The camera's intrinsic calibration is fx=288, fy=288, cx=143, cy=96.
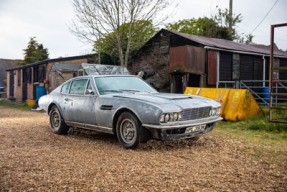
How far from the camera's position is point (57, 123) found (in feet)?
24.5

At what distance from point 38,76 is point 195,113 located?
23769 mm

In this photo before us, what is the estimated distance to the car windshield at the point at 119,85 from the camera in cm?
625

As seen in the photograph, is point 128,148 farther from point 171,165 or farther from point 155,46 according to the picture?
point 155,46

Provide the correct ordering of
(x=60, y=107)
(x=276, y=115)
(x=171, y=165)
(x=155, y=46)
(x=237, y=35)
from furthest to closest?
1. (x=237, y=35)
2. (x=155, y=46)
3. (x=276, y=115)
4. (x=60, y=107)
5. (x=171, y=165)

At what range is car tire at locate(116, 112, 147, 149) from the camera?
5176 millimetres

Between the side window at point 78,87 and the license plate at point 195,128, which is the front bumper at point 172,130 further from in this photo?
the side window at point 78,87

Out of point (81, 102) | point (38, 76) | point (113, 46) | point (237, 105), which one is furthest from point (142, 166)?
point (38, 76)

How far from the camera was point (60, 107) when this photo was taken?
721 centimetres

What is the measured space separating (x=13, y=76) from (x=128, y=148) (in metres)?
32.2

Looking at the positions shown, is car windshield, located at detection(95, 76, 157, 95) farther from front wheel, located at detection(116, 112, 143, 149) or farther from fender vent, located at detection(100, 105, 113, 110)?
front wheel, located at detection(116, 112, 143, 149)

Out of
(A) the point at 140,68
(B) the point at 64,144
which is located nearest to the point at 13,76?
(A) the point at 140,68

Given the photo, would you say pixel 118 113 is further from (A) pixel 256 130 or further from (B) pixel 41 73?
(B) pixel 41 73

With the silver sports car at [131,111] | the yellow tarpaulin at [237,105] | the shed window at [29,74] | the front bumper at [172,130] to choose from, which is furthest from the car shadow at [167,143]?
the shed window at [29,74]

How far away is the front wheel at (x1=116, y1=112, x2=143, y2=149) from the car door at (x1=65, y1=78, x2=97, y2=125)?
818 millimetres
